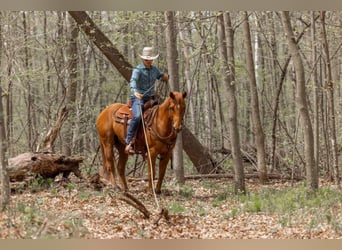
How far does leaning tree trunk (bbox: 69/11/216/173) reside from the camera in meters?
14.7

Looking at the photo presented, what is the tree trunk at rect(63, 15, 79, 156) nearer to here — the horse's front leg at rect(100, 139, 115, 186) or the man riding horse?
the horse's front leg at rect(100, 139, 115, 186)

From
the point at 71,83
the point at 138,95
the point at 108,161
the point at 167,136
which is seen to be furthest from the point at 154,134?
the point at 71,83

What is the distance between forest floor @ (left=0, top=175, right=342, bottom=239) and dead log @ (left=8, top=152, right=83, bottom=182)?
0.92 feet

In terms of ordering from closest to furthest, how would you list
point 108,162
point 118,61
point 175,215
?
point 175,215 < point 108,162 < point 118,61

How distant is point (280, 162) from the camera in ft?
52.6

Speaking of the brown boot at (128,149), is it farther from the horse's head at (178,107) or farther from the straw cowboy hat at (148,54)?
the straw cowboy hat at (148,54)

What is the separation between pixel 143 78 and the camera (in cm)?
1142

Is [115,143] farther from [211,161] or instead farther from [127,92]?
[127,92]

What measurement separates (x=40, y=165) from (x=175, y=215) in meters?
3.81

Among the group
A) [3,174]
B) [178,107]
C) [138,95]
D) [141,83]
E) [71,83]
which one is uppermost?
[71,83]

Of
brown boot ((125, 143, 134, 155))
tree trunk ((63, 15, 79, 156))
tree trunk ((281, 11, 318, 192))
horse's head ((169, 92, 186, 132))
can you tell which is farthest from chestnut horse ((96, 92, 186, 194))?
tree trunk ((63, 15, 79, 156))

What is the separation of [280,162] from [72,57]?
653cm

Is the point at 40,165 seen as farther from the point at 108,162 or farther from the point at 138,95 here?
the point at 138,95

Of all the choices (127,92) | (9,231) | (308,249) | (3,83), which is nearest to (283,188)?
(308,249)
